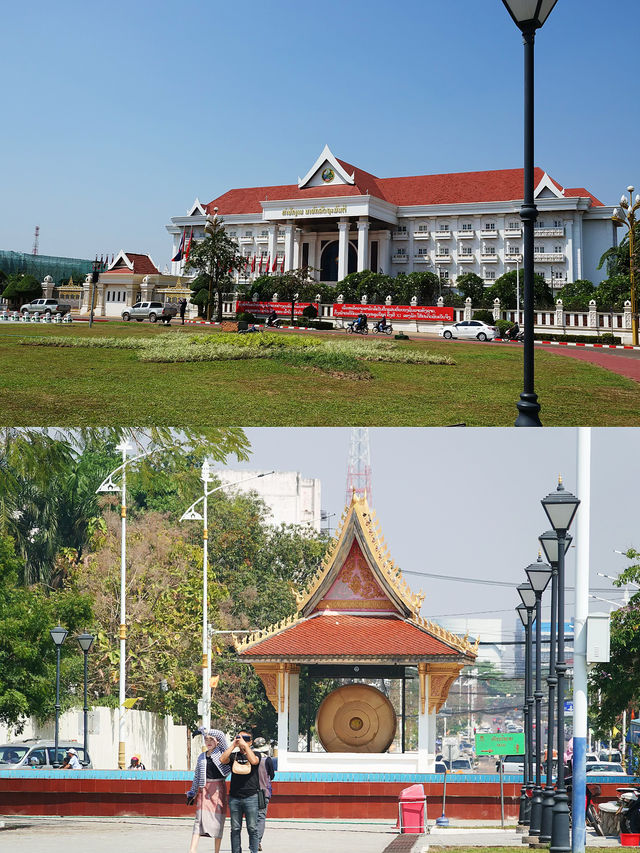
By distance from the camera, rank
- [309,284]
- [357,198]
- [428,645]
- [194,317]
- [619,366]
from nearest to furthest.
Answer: [428,645], [619,366], [194,317], [309,284], [357,198]

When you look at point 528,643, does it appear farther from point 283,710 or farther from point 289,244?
point 289,244

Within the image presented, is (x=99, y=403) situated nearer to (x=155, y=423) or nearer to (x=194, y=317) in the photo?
(x=155, y=423)

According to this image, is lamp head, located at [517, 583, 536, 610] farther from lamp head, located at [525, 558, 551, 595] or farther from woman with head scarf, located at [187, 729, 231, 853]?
woman with head scarf, located at [187, 729, 231, 853]

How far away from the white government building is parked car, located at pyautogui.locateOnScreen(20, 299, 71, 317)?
2501 cm

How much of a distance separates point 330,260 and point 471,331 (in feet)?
192

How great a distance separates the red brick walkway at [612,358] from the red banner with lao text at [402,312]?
9034 millimetres

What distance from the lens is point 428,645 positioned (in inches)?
771

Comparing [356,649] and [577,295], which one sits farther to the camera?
[577,295]

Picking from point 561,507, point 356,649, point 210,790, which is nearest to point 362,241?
point 356,649

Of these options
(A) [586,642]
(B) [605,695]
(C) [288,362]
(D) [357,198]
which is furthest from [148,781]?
(D) [357,198]

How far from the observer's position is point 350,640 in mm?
19688

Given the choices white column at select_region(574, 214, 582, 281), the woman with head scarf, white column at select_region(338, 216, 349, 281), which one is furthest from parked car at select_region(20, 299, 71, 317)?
the woman with head scarf

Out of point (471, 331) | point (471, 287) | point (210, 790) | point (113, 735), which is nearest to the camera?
point (210, 790)

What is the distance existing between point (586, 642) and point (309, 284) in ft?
179
